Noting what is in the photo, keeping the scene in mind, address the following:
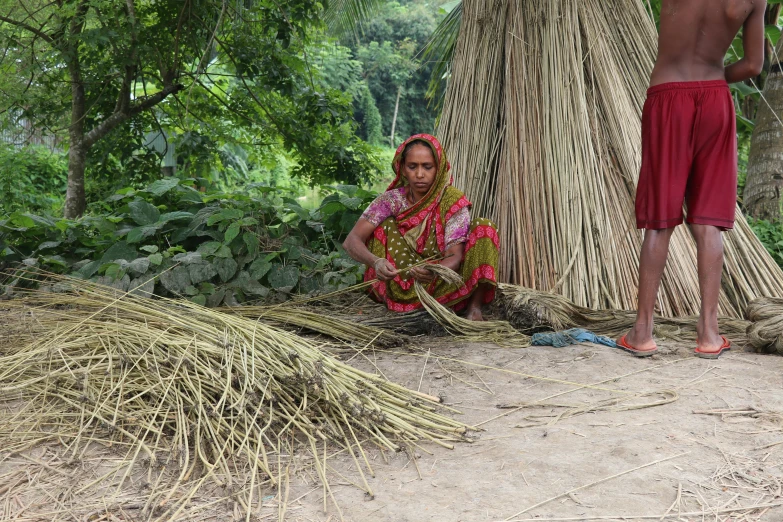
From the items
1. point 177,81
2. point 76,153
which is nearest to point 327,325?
point 177,81

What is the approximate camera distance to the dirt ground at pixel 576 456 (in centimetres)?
145

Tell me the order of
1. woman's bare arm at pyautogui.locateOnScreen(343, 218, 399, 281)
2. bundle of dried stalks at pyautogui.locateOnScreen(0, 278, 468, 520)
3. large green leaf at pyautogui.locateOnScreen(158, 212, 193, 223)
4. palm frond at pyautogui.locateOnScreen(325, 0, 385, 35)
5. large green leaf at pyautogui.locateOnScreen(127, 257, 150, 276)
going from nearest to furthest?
bundle of dried stalks at pyautogui.locateOnScreen(0, 278, 468, 520) < woman's bare arm at pyautogui.locateOnScreen(343, 218, 399, 281) < large green leaf at pyautogui.locateOnScreen(127, 257, 150, 276) < large green leaf at pyautogui.locateOnScreen(158, 212, 193, 223) < palm frond at pyautogui.locateOnScreen(325, 0, 385, 35)

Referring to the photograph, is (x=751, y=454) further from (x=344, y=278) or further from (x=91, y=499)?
(x=344, y=278)

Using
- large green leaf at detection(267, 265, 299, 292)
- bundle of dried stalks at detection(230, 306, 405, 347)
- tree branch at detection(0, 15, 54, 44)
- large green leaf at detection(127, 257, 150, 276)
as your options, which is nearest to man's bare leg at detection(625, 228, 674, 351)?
bundle of dried stalks at detection(230, 306, 405, 347)

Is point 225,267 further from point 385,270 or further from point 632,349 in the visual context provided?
point 632,349

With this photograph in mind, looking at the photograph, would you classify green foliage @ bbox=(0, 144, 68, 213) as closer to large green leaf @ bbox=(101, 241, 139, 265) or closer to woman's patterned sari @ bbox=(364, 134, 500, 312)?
large green leaf @ bbox=(101, 241, 139, 265)

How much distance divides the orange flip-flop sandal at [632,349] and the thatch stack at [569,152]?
446 mm

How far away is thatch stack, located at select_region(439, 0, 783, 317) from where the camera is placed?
3172 mm

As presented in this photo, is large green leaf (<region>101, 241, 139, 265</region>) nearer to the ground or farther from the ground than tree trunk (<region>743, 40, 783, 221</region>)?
nearer to the ground

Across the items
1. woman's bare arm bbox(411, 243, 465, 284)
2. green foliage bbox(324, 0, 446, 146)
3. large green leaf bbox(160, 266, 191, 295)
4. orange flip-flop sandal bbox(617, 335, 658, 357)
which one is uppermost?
green foliage bbox(324, 0, 446, 146)

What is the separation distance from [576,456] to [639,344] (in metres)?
1.04

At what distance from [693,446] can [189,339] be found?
1421 millimetres

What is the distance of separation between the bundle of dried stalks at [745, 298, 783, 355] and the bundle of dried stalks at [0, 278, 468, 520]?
1.36 m

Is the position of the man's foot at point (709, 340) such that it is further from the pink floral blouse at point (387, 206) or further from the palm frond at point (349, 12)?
the palm frond at point (349, 12)
